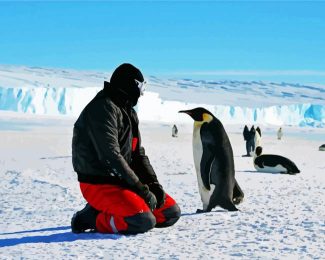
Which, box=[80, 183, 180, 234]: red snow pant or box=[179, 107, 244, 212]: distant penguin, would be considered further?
box=[179, 107, 244, 212]: distant penguin

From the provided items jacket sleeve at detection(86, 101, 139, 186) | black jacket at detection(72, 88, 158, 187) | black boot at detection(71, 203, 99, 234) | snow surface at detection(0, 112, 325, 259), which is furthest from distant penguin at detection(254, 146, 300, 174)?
jacket sleeve at detection(86, 101, 139, 186)

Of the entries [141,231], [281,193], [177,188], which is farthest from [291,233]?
[177,188]

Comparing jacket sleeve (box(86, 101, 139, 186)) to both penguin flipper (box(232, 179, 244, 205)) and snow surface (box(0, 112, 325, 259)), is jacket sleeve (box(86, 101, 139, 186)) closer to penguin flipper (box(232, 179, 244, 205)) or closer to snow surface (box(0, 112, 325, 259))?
snow surface (box(0, 112, 325, 259))

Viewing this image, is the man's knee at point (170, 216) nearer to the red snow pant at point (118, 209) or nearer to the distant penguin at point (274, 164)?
the red snow pant at point (118, 209)

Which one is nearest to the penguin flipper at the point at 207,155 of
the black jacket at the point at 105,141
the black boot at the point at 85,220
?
the black jacket at the point at 105,141

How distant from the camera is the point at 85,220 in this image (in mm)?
3391

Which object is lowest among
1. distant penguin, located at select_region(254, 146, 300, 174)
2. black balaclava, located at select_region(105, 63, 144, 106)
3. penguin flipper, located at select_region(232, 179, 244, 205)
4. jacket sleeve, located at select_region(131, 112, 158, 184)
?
distant penguin, located at select_region(254, 146, 300, 174)

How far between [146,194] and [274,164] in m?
5.83

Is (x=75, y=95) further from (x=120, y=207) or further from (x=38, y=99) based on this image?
(x=120, y=207)

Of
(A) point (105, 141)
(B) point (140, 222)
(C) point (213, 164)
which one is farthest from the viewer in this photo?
(C) point (213, 164)

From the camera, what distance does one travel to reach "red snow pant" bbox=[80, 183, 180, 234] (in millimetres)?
3217

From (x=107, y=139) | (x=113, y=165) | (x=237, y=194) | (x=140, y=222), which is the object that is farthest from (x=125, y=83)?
(x=237, y=194)

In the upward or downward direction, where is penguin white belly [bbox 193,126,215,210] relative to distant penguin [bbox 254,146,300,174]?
upward

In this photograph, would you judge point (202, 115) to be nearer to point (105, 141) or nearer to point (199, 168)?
point (199, 168)
